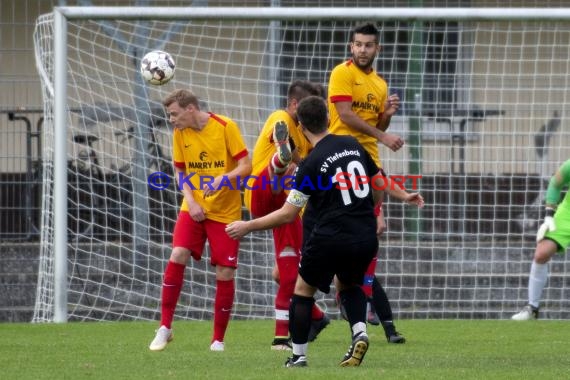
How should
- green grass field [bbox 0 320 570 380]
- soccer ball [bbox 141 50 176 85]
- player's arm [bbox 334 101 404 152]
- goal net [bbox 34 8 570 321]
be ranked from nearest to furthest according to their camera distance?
green grass field [bbox 0 320 570 380] < player's arm [bbox 334 101 404 152] < soccer ball [bbox 141 50 176 85] < goal net [bbox 34 8 570 321]

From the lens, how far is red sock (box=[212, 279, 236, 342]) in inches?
343

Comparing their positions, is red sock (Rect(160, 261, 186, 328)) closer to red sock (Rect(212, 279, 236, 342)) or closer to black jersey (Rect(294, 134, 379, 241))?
red sock (Rect(212, 279, 236, 342))

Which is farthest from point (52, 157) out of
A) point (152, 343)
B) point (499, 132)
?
point (499, 132)

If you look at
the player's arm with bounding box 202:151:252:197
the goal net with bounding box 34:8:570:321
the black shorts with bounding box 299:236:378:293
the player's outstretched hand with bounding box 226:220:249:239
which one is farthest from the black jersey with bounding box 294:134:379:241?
the goal net with bounding box 34:8:570:321

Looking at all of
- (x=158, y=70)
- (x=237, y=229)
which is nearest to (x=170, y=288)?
(x=237, y=229)

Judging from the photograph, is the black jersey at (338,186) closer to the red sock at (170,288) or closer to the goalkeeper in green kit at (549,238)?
the red sock at (170,288)

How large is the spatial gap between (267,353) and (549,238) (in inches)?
157

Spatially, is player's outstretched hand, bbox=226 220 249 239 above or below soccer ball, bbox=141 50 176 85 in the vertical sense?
below

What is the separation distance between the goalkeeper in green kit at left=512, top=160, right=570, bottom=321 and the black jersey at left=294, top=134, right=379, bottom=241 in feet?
14.2

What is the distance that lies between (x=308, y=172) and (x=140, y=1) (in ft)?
21.5

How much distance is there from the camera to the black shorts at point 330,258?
7180 mm

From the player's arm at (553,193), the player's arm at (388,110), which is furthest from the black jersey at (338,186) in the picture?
the player's arm at (553,193)

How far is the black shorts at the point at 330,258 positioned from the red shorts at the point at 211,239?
1489mm

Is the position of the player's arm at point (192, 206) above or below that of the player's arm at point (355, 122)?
below
